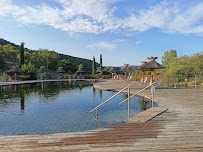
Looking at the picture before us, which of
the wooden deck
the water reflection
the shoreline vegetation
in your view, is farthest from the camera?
the shoreline vegetation

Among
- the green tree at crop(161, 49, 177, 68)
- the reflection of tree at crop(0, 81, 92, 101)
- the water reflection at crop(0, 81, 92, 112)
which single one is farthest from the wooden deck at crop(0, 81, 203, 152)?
the green tree at crop(161, 49, 177, 68)

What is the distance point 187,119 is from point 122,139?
7.57 ft

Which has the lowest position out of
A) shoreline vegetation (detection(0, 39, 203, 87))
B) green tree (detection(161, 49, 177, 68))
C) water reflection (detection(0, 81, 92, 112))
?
water reflection (detection(0, 81, 92, 112))

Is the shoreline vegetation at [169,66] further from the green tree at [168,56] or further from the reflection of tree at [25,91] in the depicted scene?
the reflection of tree at [25,91]

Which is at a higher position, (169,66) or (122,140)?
(169,66)

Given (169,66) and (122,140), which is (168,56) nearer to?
(169,66)

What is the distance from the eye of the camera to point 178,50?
35.1m

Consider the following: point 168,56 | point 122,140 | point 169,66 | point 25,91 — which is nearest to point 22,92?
point 25,91

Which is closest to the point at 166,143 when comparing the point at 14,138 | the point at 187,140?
the point at 187,140

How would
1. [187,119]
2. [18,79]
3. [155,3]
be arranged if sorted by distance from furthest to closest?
[18,79]
[155,3]
[187,119]

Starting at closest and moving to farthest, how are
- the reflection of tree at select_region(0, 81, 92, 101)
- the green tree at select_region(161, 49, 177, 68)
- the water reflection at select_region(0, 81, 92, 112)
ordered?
the water reflection at select_region(0, 81, 92, 112), the reflection of tree at select_region(0, 81, 92, 101), the green tree at select_region(161, 49, 177, 68)

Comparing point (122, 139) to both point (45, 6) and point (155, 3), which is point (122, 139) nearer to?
point (155, 3)

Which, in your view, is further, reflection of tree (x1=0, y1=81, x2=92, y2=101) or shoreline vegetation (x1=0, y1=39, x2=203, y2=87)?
shoreline vegetation (x1=0, y1=39, x2=203, y2=87)

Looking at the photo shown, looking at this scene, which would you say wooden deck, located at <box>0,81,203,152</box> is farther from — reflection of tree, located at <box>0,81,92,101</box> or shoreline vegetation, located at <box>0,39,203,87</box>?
shoreline vegetation, located at <box>0,39,203,87</box>
